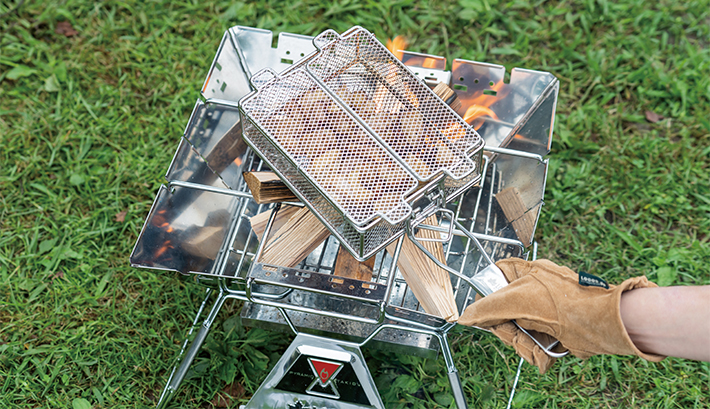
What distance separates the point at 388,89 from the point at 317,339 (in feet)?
2.88

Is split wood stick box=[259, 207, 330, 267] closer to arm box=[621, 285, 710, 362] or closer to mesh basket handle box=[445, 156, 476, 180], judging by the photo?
mesh basket handle box=[445, 156, 476, 180]

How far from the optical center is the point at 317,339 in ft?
5.80

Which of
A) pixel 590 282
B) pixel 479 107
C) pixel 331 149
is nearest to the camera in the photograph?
pixel 590 282

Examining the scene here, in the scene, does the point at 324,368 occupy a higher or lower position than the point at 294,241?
A: lower

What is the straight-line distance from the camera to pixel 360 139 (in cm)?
163

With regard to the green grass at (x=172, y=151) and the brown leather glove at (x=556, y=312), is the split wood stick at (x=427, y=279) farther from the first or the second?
the green grass at (x=172, y=151)

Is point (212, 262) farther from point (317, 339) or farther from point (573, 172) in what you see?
point (573, 172)

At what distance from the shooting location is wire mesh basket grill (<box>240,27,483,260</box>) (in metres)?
1.54

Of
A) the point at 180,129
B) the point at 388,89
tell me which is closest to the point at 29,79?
the point at 180,129

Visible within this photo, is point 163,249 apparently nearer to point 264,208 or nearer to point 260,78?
point 264,208

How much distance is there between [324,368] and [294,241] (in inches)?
17.6

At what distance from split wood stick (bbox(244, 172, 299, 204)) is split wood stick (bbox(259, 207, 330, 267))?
0.10 metres

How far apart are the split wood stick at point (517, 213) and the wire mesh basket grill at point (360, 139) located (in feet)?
1.28

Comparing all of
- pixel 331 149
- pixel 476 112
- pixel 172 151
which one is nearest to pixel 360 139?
pixel 331 149
